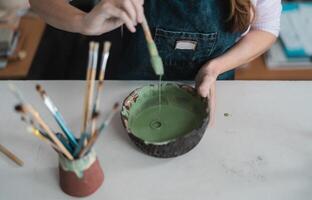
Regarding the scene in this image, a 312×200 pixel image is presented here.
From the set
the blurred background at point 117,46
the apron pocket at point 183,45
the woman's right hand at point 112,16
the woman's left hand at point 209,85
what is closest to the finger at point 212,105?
the woman's left hand at point 209,85

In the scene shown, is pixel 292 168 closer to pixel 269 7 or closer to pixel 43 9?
pixel 269 7

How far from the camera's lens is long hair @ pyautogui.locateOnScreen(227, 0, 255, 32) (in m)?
0.75

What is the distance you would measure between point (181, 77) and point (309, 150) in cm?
33

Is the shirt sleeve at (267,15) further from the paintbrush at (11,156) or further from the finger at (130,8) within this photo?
the paintbrush at (11,156)

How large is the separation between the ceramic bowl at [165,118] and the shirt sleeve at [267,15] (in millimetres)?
244

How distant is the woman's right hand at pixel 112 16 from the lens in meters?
0.62

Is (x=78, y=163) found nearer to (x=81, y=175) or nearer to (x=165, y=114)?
(x=81, y=175)

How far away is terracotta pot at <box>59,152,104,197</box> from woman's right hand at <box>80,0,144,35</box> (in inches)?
9.3

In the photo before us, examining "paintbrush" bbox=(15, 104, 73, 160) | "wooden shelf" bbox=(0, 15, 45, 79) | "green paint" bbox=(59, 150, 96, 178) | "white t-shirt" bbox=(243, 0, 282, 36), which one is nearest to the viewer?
"paintbrush" bbox=(15, 104, 73, 160)

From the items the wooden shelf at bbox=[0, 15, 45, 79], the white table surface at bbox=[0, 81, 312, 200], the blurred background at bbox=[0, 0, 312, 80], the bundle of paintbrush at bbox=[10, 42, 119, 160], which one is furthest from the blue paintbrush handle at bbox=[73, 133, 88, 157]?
the wooden shelf at bbox=[0, 15, 45, 79]

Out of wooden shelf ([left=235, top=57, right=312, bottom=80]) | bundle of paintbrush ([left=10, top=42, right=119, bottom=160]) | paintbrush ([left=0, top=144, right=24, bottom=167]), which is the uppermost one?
bundle of paintbrush ([left=10, top=42, right=119, bottom=160])

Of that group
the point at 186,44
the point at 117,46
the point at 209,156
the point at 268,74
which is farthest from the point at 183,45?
the point at 268,74

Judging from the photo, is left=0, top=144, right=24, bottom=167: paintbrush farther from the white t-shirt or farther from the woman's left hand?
the white t-shirt

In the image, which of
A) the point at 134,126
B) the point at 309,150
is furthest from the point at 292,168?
the point at 134,126
